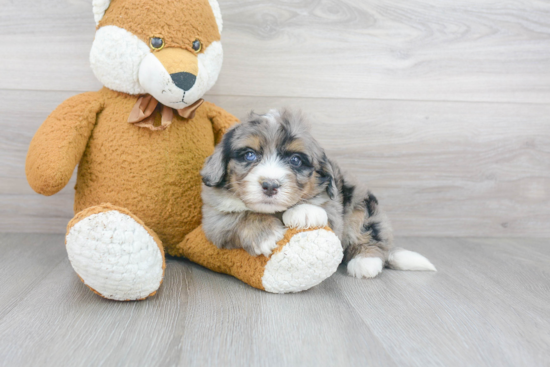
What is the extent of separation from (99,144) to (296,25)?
1114mm

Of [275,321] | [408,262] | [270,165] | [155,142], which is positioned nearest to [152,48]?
[155,142]

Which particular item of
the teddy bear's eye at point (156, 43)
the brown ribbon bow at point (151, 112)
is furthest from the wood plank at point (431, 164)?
the teddy bear's eye at point (156, 43)

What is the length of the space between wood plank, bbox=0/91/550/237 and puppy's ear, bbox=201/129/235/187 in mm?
690

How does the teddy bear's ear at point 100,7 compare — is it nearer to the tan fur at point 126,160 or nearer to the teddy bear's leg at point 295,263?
the tan fur at point 126,160

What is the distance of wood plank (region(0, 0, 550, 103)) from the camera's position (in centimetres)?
199

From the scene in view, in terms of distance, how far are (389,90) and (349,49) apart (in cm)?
30

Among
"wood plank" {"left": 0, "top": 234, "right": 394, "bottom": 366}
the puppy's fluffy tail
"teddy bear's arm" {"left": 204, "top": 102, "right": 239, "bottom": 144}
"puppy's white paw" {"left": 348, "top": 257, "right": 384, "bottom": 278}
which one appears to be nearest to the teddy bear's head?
"teddy bear's arm" {"left": 204, "top": 102, "right": 239, "bottom": 144}

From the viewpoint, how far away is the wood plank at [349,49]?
1.99 meters

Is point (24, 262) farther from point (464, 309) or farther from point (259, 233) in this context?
point (464, 309)

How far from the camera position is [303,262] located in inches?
53.0

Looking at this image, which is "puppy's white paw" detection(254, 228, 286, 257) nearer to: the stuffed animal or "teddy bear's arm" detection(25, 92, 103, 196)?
the stuffed animal

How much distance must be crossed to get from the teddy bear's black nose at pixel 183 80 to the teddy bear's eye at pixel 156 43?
0.43 feet

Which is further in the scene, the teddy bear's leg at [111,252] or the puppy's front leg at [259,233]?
the puppy's front leg at [259,233]

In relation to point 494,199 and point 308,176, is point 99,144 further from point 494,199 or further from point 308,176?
point 494,199
